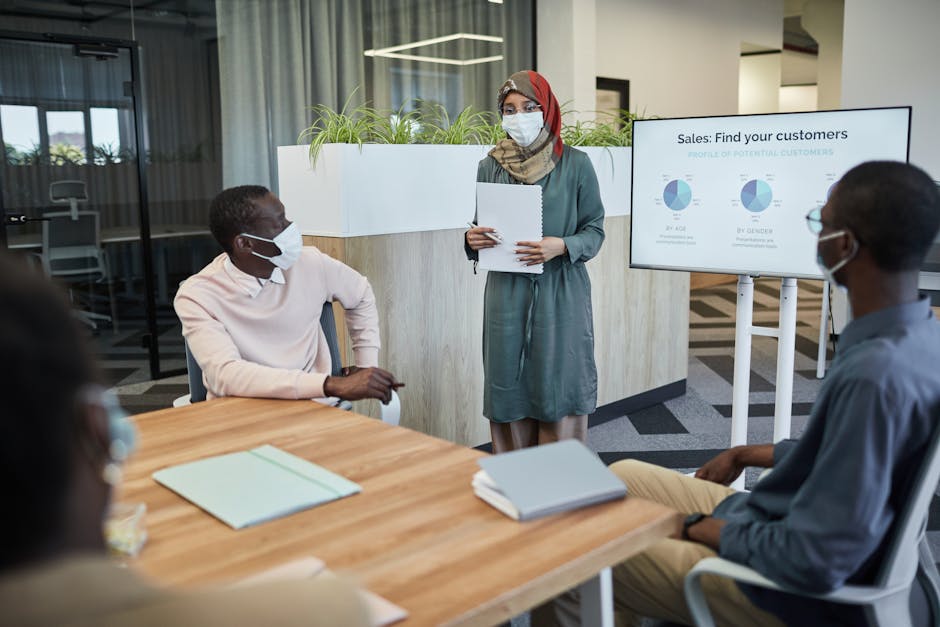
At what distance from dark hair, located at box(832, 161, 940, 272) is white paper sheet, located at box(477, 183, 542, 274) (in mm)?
1497

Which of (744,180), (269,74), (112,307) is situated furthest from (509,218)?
(112,307)

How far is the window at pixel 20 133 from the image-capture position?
191 inches

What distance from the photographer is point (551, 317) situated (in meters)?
3.08

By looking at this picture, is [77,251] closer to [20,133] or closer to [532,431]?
[20,133]

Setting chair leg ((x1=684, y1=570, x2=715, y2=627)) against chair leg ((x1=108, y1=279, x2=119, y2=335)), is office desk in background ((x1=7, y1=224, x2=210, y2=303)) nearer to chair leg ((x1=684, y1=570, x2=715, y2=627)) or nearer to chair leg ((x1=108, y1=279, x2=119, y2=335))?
chair leg ((x1=108, y1=279, x2=119, y2=335))

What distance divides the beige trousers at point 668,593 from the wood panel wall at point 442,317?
174 centimetres

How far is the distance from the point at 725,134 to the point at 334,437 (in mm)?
1840

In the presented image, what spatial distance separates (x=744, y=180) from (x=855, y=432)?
170 centimetres

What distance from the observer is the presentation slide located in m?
2.72

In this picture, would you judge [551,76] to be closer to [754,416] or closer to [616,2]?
[616,2]

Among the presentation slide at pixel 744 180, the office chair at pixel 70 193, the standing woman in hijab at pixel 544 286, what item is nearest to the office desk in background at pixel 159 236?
the office chair at pixel 70 193

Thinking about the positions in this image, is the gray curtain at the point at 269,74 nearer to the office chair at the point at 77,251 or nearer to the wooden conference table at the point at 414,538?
the office chair at the point at 77,251

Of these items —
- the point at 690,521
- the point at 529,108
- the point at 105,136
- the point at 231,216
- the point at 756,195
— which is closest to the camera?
the point at 690,521

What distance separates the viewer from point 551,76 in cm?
674
